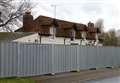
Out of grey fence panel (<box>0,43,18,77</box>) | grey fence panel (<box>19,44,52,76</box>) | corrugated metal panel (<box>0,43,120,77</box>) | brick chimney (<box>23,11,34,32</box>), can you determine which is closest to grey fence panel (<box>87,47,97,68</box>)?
corrugated metal panel (<box>0,43,120,77</box>)

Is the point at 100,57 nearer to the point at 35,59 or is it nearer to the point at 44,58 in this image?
the point at 44,58

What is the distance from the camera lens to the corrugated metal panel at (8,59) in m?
20.5

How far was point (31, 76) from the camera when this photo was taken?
23.1 m

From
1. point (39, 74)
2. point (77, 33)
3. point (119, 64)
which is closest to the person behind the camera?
point (39, 74)

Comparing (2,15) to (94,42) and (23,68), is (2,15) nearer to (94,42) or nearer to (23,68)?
(23,68)

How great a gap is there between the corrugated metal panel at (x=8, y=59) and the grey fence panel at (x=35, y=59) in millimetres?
714

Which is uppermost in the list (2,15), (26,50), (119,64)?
(2,15)

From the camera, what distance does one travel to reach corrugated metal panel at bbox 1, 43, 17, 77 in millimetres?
20531

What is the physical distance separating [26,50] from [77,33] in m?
39.7

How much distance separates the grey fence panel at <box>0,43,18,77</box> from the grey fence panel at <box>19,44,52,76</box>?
0.71 m

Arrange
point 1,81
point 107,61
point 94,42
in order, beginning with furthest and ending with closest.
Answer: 1. point 94,42
2. point 107,61
3. point 1,81

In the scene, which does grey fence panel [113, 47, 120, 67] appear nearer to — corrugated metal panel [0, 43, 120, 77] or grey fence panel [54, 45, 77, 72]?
corrugated metal panel [0, 43, 120, 77]

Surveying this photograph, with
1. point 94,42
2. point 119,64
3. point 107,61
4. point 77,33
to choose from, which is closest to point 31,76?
point 107,61

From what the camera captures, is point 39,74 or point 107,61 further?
point 107,61
